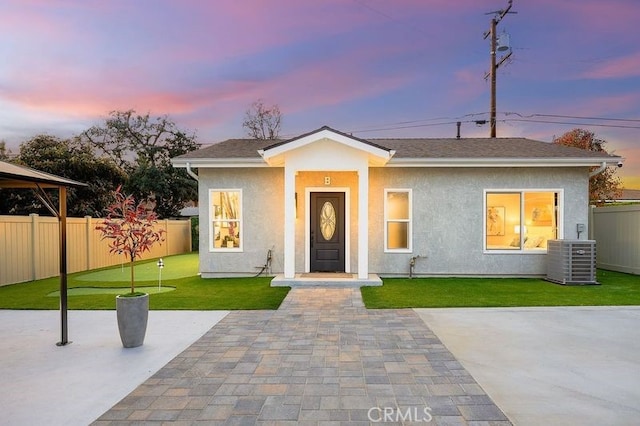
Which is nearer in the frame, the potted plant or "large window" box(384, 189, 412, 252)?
the potted plant

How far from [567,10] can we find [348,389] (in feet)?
52.3

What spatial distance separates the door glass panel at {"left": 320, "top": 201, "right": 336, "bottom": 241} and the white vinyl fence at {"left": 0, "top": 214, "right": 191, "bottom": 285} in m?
7.56

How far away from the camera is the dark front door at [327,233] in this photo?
11.2m

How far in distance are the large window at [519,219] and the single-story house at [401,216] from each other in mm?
28

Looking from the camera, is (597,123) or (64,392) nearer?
(64,392)

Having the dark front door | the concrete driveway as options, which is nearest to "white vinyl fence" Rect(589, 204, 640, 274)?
the concrete driveway

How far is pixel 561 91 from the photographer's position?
754 inches

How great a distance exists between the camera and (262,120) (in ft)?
96.0

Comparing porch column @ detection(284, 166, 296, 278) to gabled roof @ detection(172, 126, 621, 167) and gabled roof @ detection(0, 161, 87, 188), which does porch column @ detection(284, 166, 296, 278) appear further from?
gabled roof @ detection(0, 161, 87, 188)

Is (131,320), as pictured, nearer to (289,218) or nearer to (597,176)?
(289,218)

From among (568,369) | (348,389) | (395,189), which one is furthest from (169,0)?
(568,369)

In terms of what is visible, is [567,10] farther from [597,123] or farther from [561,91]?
[597,123]

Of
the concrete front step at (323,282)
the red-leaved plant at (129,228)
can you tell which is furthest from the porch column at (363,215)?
the red-leaved plant at (129,228)

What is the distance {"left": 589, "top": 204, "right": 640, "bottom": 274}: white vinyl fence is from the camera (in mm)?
11766
